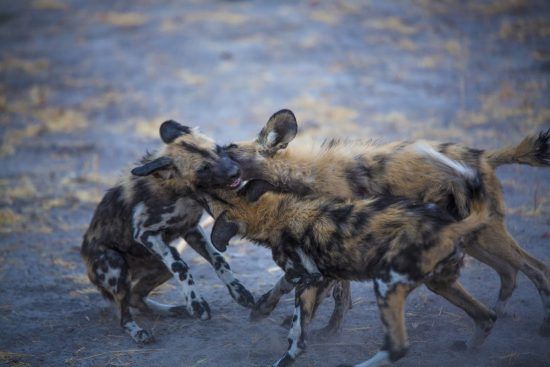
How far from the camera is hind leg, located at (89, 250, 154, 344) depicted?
413 cm

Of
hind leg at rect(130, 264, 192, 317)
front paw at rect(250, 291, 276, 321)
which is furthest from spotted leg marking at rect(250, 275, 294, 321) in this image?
hind leg at rect(130, 264, 192, 317)

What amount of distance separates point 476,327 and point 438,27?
718 centimetres

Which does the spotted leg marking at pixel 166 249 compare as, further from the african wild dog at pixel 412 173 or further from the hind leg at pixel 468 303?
the hind leg at pixel 468 303

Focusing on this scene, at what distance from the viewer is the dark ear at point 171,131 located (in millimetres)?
4406

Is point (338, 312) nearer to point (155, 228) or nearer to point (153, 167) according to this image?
point (155, 228)

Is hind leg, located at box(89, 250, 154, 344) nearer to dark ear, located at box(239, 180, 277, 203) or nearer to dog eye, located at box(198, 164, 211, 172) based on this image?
dog eye, located at box(198, 164, 211, 172)

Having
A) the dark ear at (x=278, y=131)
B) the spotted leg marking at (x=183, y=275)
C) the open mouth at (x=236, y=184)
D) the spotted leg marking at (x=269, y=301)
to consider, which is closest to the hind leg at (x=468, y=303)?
the spotted leg marking at (x=269, y=301)

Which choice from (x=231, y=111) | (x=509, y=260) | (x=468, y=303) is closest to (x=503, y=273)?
(x=509, y=260)

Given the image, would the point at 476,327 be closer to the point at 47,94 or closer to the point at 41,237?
the point at 41,237

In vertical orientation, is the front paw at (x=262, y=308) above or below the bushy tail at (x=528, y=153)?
below

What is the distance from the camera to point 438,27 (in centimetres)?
1011

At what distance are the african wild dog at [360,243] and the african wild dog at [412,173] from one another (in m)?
0.14

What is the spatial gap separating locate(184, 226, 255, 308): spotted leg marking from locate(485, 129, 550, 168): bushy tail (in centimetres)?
150

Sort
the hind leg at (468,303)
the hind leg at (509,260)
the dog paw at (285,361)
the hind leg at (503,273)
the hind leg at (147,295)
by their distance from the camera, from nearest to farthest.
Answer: the hind leg at (468,303)
the dog paw at (285,361)
the hind leg at (509,260)
the hind leg at (503,273)
the hind leg at (147,295)
